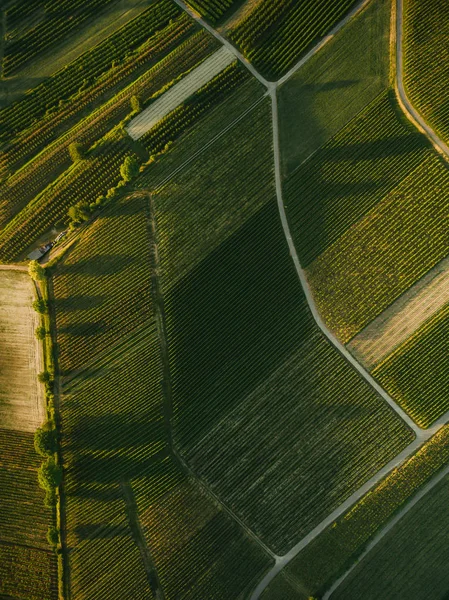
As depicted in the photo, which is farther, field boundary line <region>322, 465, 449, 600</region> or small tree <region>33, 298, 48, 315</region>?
field boundary line <region>322, 465, 449, 600</region>

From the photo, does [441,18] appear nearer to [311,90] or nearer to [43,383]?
[311,90]

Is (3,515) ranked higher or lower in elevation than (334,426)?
higher

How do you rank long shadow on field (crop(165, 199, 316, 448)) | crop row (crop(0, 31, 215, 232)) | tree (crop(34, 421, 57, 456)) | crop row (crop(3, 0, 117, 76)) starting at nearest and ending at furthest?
tree (crop(34, 421, 57, 456)) < long shadow on field (crop(165, 199, 316, 448)) < crop row (crop(3, 0, 117, 76)) < crop row (crop(0, 31, 215, 232))

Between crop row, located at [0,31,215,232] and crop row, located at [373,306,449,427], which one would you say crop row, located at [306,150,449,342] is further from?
crop row, located at [0,31,215,232]

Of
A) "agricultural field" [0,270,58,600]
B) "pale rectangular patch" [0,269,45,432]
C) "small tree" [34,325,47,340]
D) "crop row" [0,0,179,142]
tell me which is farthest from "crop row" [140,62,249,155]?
"small tree" [34,325,47,340]

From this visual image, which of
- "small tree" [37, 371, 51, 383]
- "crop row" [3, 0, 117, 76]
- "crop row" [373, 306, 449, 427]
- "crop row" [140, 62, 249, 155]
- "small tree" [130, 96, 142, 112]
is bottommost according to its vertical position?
"crop row" [373, 306, 449, 427]

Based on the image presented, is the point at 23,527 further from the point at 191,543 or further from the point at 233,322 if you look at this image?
the point at 233,322

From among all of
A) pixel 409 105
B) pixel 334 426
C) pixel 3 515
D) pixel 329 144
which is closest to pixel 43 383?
pixel 3 515
